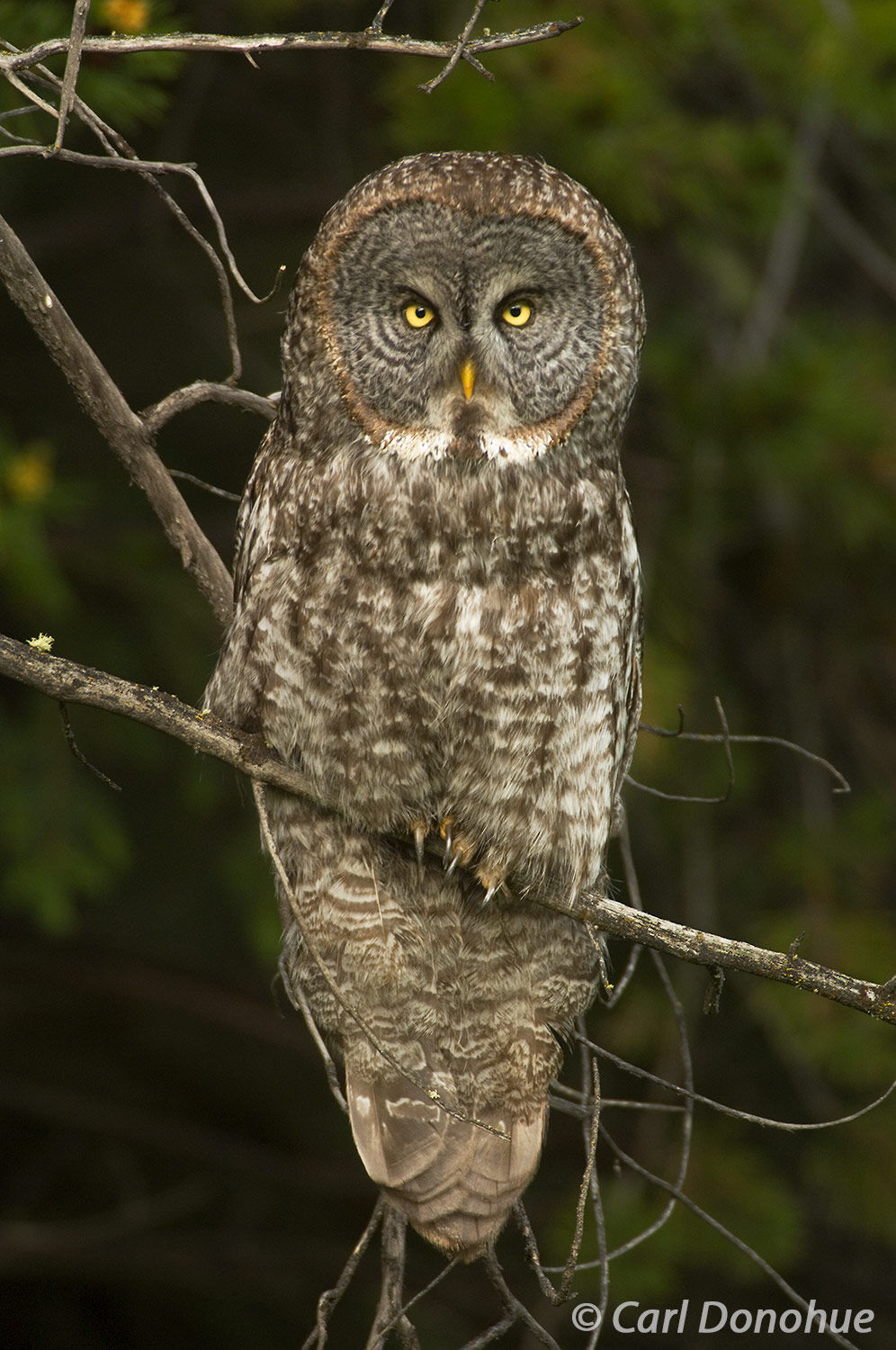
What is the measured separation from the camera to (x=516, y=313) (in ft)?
6.97

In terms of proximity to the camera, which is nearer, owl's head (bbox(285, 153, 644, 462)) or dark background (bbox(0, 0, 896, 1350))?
owl's head (bbox(285, 153, 644, 462))

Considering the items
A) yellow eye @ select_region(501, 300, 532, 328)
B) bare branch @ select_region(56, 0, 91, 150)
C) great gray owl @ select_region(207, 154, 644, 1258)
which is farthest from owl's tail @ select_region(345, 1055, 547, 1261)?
bare branch @ select_region(56, 0, 91, 150)

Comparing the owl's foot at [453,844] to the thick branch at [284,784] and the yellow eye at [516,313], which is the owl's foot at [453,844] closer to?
the thick branch at [284,784]

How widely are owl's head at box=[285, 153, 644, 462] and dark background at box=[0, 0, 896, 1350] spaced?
3.50 feet

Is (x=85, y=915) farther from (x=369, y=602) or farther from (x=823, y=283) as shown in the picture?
(x=823, y=283)

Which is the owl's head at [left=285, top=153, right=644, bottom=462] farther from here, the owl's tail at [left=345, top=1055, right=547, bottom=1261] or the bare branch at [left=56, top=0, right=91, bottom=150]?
the owl's tail at [left=345, top=1055, right=547, bottom=1261]

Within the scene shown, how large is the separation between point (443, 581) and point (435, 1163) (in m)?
0.97

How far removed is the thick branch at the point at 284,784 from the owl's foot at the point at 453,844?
22 cm

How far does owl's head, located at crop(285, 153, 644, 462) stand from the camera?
2.02 meters

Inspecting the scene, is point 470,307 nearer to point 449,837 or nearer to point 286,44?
point 286,44

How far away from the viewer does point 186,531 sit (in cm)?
208

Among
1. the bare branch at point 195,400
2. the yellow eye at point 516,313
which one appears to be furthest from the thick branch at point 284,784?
the yellow eye at point 516,313

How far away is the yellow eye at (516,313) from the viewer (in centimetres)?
211

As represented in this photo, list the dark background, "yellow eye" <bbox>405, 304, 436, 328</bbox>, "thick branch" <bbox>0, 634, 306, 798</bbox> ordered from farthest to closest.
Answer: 1. the dark background
2. "yellow eye" <bbox>405, 304, 436, 328</bbox>
3. "thick branch" <bbox>0, 634, 306, 798</bbox>
